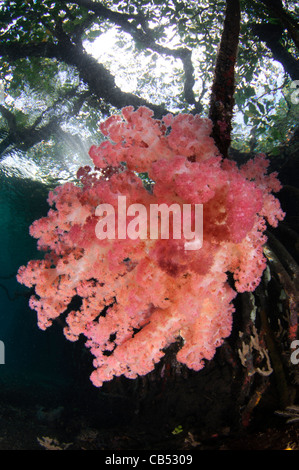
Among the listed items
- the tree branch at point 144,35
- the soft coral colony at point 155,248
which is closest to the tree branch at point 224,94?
the soft coral colony at point 155,248

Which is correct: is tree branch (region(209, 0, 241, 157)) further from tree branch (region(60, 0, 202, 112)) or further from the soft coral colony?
tree branch (region(60, 0, 202, 112))

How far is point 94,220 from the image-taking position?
234 cm

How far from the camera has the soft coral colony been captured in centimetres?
203

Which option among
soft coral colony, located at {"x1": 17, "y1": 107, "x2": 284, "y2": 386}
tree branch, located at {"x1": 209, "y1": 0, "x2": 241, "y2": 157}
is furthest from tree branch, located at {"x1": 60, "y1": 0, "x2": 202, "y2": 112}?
soft coral colony, located at {"x1": 17, "y1": 107, "x2": 284, "y2": 386}

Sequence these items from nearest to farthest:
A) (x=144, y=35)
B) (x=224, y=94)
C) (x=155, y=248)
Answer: (x=155, y=248) → (x=224, y=94) → (x=144, y=35)

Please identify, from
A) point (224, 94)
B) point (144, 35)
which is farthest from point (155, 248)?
point (144, 35)

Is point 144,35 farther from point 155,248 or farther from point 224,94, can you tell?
point 155,248

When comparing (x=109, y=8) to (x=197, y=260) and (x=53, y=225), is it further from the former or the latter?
(x=197, y=260)

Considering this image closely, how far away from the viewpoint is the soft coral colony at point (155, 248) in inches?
80.0

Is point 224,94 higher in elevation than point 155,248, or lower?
higher

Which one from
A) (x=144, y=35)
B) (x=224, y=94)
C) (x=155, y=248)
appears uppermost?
(x=144, y=35)

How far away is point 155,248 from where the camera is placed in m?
2.09

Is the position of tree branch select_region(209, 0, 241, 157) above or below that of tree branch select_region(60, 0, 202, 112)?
below

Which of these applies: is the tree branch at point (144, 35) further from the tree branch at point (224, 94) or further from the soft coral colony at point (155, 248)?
the soft coral colony at point (155, 248)
